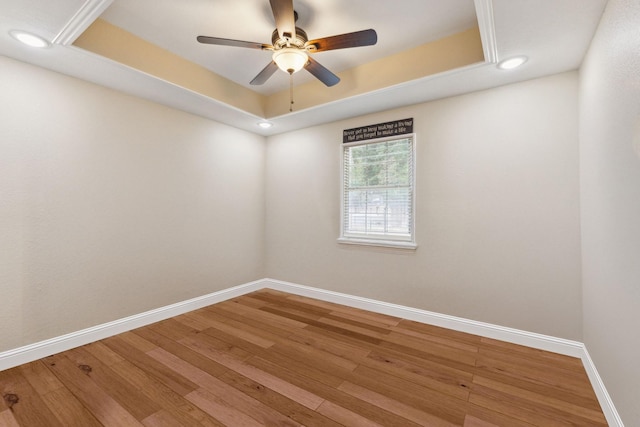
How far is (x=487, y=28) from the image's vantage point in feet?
5.94

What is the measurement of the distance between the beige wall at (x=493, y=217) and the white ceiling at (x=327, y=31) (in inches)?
9.9

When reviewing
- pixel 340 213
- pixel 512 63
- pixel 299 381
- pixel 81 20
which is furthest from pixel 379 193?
pixel 81 20

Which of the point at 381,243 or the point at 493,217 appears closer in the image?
the point at 493,217

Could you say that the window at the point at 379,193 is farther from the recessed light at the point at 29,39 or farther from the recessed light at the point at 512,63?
the recessed light at the point at 29,39

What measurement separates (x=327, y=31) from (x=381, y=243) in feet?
7.50

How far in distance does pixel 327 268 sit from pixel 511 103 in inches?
109

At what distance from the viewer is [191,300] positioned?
341 cm

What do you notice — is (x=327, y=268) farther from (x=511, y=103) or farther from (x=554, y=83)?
(x=554, y=83)

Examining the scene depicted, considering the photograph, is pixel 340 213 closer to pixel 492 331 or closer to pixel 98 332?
pixel 492 331

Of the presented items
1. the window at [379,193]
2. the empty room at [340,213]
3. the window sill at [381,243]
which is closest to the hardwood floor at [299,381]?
the empty room at [340,213]

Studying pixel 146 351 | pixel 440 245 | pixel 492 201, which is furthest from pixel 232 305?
pixel 492 201

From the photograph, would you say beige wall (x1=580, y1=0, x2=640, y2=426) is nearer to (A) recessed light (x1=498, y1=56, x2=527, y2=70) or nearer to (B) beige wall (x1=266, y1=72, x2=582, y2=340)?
(B) beige wall (x1=266, y1=72, x2=582, y2=340)

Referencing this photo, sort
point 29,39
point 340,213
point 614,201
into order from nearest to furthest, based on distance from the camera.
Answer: point 614,201
point 29,39
point 340,213

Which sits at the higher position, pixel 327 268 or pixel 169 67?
pixel 169 67
